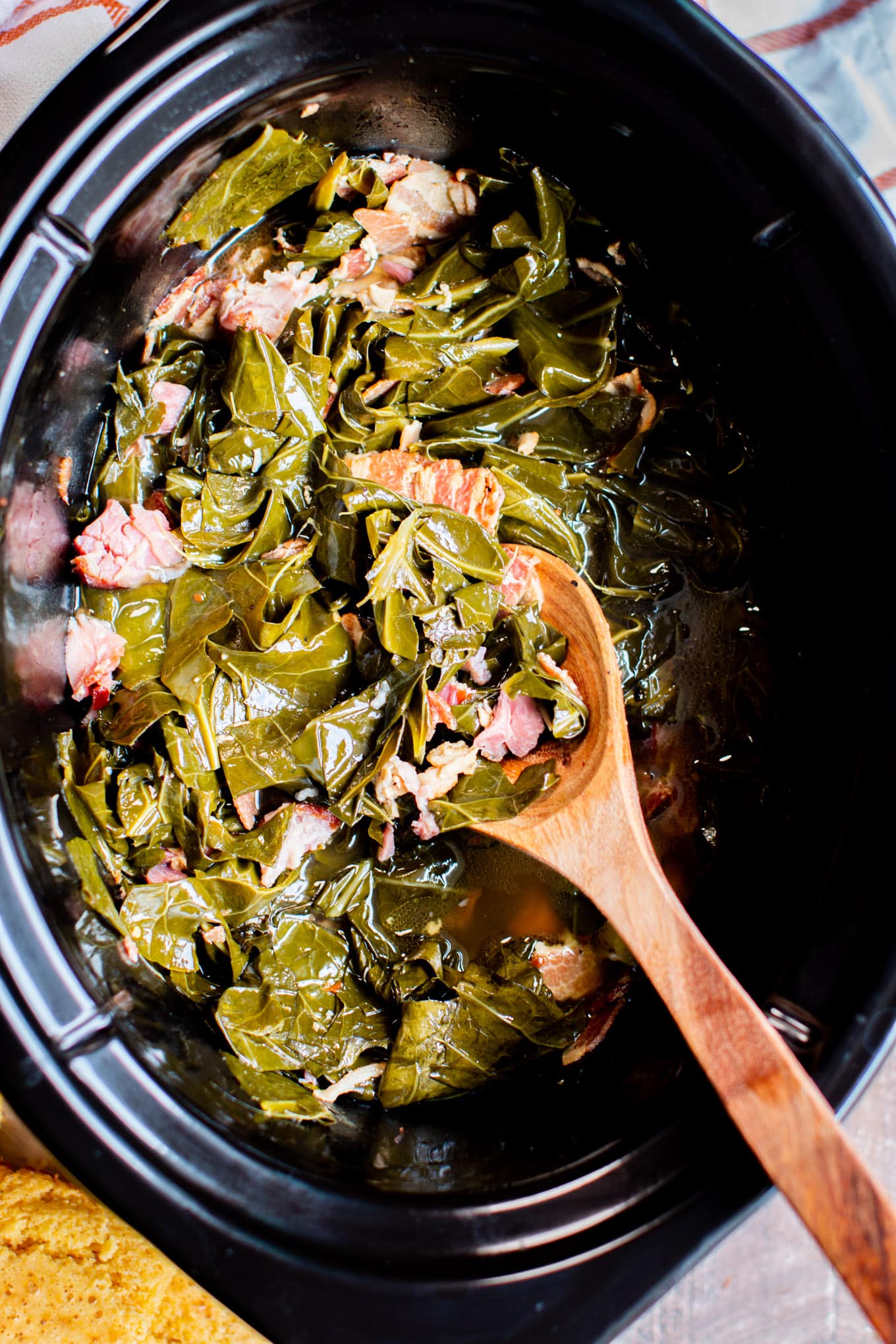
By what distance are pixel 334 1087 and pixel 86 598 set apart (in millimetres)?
1266

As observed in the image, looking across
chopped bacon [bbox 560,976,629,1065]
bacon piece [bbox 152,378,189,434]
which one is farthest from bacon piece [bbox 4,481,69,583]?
chopped bacon [bbox 560,976,629,1065]

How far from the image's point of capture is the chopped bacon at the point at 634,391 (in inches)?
81.6

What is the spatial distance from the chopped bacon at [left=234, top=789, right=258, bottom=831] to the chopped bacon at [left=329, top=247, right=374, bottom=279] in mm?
1218

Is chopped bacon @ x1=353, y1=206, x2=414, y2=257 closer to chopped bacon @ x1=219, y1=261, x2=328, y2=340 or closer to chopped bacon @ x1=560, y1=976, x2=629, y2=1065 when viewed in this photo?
chopped bacon @ x1=219, y1=261, x2=328, y2=340

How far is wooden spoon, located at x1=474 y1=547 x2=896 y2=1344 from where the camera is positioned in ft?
4.46

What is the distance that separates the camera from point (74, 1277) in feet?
6.39

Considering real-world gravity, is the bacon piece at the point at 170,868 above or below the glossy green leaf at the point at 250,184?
below

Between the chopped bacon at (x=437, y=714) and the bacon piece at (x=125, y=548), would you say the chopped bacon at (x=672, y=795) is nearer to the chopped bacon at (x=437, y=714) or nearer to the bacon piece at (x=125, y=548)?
the chopped bacon at (x=437, y=714)

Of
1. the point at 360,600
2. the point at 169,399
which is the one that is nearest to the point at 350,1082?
the point at 360,600

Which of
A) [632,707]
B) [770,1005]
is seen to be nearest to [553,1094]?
[770,1005]

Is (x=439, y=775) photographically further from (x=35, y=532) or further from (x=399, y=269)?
(x=399, y=269)

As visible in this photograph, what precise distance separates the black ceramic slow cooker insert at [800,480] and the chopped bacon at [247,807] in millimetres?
416

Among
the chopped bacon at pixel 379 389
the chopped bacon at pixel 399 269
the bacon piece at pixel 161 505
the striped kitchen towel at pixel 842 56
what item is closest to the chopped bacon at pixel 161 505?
the bacon piece at pixel 161 505

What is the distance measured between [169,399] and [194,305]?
8.9 inches
